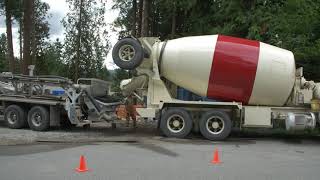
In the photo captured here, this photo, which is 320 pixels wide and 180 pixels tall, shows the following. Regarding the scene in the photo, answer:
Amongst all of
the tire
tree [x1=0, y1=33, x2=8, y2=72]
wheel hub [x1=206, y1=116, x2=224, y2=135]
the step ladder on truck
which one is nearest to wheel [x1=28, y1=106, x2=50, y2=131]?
the step ladder on truck

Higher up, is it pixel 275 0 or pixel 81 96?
pixel 275 0

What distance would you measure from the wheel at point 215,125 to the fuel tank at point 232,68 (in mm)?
679

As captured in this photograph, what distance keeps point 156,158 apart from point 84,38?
30.0m

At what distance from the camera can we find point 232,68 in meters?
15.7

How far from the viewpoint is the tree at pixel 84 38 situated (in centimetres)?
3994

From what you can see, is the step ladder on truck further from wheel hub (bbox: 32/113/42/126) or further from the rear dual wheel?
the rear dual wheel

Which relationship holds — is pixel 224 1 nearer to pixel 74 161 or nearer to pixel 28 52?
pixel 28 52

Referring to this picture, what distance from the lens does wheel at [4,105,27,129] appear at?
58.3 ft

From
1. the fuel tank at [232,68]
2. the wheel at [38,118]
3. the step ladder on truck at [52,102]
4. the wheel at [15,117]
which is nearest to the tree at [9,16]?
the step ladder on truck at [52,102]

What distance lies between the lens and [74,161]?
10961mm

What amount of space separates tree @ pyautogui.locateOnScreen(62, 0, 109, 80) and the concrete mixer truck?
23.8 m

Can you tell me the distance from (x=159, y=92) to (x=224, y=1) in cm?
977

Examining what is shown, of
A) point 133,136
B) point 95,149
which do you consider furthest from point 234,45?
point 95,149

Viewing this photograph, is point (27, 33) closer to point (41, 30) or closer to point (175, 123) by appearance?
point (175, 123)
